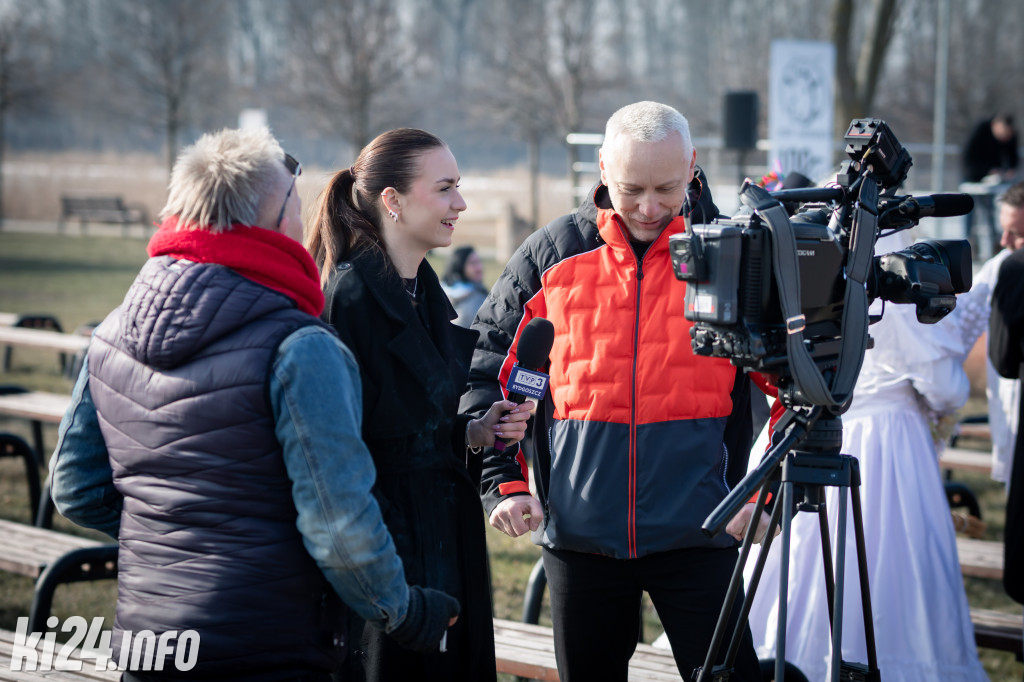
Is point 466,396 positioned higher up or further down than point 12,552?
higher up

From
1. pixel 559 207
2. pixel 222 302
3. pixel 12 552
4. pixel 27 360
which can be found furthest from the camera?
pixel 559 207

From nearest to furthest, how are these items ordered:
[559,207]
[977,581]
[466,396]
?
[466,396] → [977,581] → [559,207]

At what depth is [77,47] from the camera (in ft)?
193

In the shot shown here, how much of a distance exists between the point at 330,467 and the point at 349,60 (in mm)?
25110

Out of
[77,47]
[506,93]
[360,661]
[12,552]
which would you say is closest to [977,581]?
[360,661]

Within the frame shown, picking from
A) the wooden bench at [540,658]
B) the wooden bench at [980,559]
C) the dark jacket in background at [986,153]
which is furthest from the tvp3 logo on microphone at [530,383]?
the dark jacket in background at [986,153]

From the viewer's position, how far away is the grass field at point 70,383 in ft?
17.2

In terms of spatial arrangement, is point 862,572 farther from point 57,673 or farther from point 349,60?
point 349,60

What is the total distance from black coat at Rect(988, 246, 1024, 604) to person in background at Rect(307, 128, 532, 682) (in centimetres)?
228

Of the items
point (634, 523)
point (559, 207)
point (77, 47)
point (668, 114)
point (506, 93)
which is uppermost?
point (77, 47)

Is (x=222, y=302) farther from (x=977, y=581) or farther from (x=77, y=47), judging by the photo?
(x=77, y=47)

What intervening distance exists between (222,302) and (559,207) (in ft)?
90.0

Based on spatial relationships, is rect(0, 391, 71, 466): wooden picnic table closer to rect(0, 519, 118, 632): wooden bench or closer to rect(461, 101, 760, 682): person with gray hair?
rect(0, 519, 118, 632): wooden bench

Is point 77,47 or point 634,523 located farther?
point 77,47
